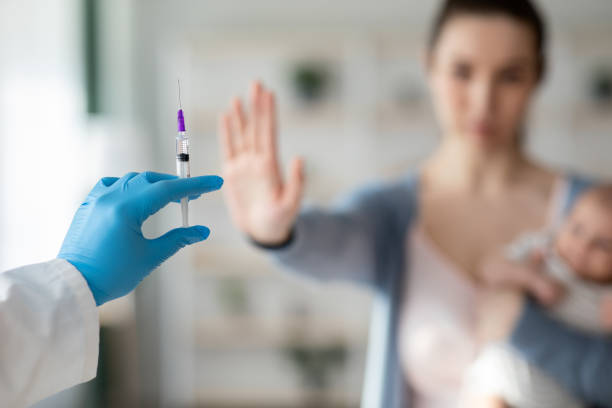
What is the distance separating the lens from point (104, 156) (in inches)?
95.6

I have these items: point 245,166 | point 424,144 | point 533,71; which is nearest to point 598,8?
point 424,144

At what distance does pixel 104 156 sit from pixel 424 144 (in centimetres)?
172

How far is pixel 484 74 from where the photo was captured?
1.16m

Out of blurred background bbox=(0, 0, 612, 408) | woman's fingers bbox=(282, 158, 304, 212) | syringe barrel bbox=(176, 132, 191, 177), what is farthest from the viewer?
blurred background bbox=(0, 0, 612, 408)

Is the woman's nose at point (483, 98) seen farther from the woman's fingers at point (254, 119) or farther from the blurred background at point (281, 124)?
the blurred background at point (281, 124)

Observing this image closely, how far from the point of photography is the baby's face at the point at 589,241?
1135mm

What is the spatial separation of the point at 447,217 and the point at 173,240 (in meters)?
0.78

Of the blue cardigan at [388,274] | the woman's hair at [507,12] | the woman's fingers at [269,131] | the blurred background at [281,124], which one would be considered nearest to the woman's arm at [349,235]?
the blue cardigan at [388,274]

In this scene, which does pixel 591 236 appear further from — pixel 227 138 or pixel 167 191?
pixel 167 191

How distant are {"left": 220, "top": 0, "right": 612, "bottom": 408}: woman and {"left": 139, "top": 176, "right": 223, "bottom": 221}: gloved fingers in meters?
0.33

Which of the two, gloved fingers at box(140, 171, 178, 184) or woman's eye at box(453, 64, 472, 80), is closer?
gloved fingers at box(140, 171, 178, 184)

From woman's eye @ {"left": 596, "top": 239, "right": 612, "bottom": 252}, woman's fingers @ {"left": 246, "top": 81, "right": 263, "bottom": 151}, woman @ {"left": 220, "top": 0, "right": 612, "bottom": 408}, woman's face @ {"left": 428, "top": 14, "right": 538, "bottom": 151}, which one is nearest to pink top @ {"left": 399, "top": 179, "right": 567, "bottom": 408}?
woman @ {"left": 220, "top": 0, "right": 612, "bottom": 408}

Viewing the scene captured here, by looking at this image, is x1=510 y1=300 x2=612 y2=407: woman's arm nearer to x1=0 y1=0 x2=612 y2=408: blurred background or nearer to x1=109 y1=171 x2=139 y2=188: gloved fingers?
x1=109 y1=171 x2=139 y2=188: gloved fingers

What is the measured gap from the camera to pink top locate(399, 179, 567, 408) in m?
1.17
